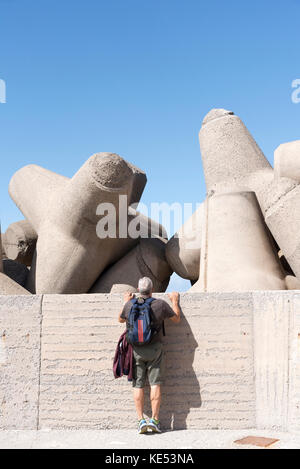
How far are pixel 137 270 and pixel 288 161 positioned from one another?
1.91m

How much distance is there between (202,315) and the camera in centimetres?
389

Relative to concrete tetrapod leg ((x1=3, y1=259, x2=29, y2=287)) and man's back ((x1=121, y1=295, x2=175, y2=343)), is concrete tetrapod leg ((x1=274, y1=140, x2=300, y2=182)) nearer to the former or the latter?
man's back ((x1=121, y1=295, x2=175, y2=343))

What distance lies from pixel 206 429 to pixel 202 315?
0.79 m

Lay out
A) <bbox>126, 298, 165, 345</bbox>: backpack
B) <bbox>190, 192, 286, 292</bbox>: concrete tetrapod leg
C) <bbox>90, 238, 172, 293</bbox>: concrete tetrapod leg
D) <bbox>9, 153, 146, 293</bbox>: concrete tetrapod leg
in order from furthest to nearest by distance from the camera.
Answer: <bbox>90, 238, 172, 293</bbox>: concrete tetrapod leg, <bbox>9, 153, 146, 293</bbox>: concrete tetrapod leg, <bbox>190, 192, 286, 292</bbox>: concrete tetrapod leg, <bbox>126, 298, 165, 345</bbox>: backpack

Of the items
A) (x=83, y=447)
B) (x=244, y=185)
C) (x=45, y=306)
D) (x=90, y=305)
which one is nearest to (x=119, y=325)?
(x=90, y=305)

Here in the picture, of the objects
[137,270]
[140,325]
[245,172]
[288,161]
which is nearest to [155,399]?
[140,325]

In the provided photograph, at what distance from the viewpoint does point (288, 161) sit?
4879mm

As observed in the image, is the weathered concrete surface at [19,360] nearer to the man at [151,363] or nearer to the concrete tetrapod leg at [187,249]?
the man at [151,363]

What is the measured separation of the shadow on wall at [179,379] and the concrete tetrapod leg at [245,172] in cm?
144

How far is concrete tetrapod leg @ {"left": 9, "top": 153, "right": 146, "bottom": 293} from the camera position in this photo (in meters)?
5.09

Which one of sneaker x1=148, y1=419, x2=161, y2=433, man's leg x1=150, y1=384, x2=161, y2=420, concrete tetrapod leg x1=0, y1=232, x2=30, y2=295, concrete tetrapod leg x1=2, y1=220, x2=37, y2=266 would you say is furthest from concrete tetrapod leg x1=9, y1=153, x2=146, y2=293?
sneaker x1=148, y1=419, x2=161, y2=433

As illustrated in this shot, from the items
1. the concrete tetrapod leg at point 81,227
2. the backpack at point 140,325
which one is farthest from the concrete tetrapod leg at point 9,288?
the backpack at point 140,325

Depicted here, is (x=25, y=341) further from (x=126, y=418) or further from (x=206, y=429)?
(x=206, y=429)

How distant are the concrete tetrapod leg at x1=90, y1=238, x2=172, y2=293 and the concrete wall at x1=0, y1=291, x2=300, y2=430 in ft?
4.89
